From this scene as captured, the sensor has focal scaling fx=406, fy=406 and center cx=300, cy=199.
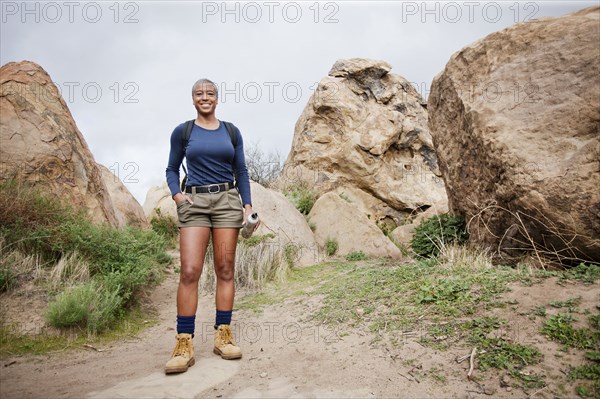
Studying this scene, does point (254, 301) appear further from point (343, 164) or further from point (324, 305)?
point (343, 164)

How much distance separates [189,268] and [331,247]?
526cm

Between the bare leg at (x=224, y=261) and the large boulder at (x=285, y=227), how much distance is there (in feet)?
11.2

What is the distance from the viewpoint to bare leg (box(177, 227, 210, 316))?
3285 mm

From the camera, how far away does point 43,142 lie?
20.4ft

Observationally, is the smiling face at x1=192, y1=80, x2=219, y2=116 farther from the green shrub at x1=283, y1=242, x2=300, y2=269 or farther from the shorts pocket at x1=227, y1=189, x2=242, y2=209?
the green shrub at x1=283, y1=242, x2=300, y2=269

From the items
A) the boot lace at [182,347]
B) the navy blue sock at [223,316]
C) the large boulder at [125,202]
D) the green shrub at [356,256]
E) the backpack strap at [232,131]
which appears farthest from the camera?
the large boulder at [125,202]

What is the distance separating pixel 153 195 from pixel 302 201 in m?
5.56

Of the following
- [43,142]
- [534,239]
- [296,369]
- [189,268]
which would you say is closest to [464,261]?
[534,239]

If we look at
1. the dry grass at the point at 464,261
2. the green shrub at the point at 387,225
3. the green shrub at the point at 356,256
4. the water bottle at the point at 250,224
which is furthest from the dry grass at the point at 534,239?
the green shrub at the point at 387,225

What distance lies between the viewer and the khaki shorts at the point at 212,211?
11.1 ft

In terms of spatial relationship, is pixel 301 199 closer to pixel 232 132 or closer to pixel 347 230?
pixel 347 230

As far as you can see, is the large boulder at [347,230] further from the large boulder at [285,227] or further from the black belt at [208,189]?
the black belt at [208,189]

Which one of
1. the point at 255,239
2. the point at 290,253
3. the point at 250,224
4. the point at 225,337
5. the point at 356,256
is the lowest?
the point at 356,256

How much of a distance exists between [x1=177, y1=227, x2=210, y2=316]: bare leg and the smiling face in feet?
3.46
